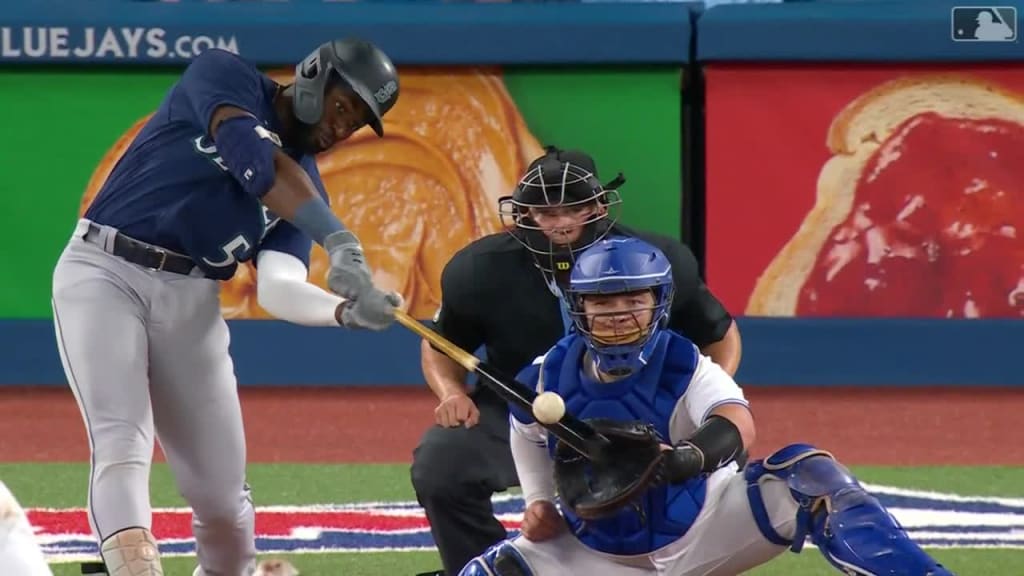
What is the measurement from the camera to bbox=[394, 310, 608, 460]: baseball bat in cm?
448

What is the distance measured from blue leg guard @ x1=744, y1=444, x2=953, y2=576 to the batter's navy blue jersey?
4.95 feet

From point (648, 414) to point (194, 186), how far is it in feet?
4.58

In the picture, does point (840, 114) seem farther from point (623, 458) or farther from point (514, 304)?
point (623, 458)

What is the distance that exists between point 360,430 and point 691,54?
2.58 meters

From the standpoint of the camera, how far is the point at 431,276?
957cm

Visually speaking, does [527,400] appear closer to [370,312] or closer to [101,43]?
[370,312]

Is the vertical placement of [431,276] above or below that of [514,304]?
below

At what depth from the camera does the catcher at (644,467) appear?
449cm

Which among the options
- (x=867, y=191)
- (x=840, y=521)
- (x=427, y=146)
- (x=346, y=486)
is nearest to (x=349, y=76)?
(x=840, y=521)

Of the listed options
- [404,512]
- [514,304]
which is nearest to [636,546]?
[514,304]

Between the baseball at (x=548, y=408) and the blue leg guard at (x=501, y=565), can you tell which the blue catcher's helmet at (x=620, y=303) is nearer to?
the baseball at (x=548, y=408)

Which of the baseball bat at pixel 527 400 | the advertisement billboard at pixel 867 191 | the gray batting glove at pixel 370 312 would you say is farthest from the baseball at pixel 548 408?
the advertisement billboard at pixel 867 191

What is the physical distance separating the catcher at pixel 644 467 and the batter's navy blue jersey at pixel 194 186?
0.94 meters

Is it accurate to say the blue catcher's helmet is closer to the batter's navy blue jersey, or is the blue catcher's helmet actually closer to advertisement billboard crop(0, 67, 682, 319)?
the batter's navy blue jersey
